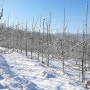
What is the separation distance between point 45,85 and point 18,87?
1.73 meters

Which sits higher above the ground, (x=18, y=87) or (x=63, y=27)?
(x=63, y=27)

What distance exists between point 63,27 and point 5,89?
9.45 m

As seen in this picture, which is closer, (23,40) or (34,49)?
(23,40)

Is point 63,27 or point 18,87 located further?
point 63,27

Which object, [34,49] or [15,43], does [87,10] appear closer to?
[34,49]

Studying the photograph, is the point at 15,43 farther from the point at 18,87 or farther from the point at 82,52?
the point at 18,87

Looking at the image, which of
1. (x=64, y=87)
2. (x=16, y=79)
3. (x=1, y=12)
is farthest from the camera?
(x=16, y=79)

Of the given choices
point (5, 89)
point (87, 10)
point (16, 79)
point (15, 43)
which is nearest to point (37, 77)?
point (16, 79)

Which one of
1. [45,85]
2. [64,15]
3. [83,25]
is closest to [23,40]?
[64,15]

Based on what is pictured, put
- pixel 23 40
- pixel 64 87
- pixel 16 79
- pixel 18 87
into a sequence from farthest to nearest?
pixel 23 40
pixel 16 79
pixel 64 87
pixel 18 87

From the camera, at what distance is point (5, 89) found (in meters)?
10.3

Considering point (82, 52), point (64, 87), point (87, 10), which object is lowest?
point (64, 87)

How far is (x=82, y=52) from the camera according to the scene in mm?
14281

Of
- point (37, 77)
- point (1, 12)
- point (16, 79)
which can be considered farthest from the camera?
point (37, 77)
